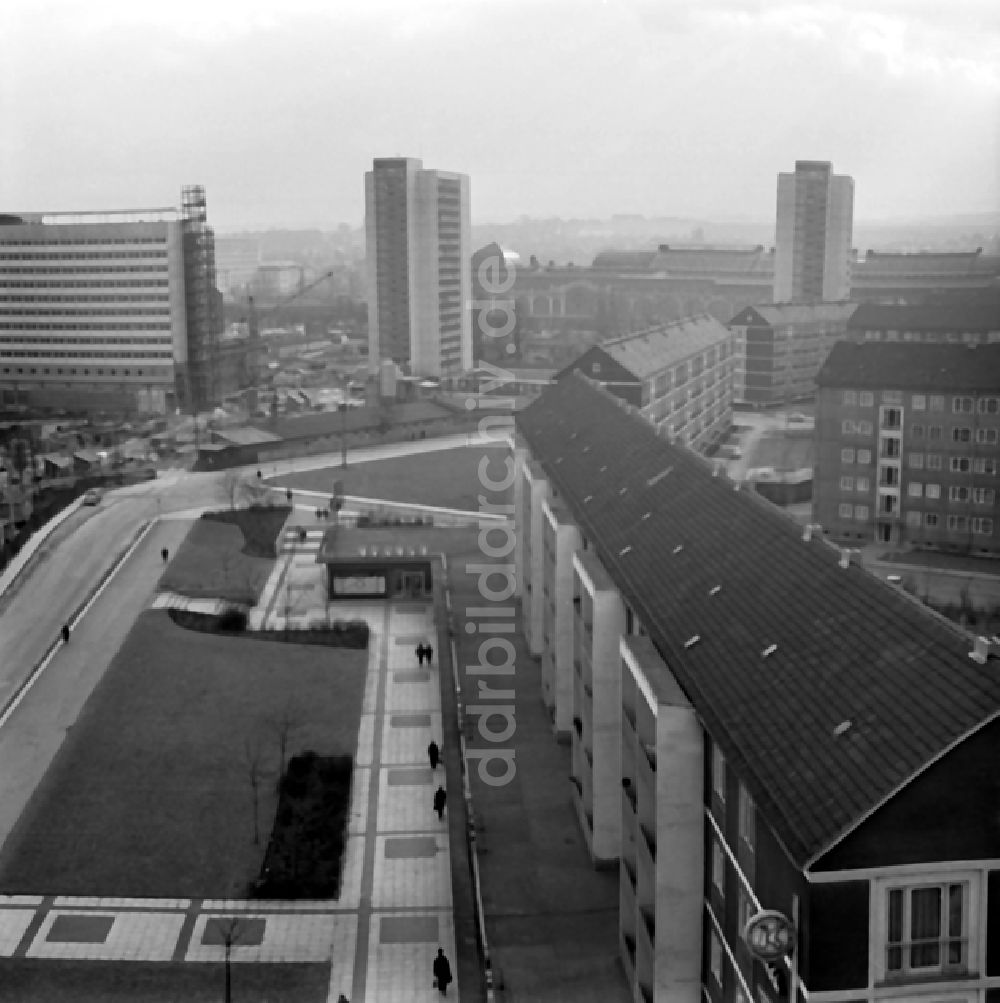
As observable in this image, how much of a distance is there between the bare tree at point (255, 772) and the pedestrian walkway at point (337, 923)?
0.46m

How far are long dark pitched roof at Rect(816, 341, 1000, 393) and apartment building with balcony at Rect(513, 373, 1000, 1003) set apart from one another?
5793 millimetres

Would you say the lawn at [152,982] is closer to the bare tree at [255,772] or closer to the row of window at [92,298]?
the bare tree at [255,772]

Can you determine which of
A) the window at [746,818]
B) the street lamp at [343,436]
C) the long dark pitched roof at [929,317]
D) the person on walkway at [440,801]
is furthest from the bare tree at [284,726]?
the street lamp at [343,436]

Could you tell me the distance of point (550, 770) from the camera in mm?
7820

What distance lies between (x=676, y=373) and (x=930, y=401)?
5.14 meters

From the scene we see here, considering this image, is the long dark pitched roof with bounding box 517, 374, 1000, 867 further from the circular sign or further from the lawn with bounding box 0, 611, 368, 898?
the lawn with bounding box 0, 611, 368, 898

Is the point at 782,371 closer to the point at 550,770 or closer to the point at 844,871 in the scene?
the point at 550,770

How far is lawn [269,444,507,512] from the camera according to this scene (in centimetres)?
1619

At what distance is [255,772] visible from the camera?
24.3 ft

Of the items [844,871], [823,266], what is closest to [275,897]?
[844,871]

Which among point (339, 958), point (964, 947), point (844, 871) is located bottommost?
point (339, 958)

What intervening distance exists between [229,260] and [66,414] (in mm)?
37276

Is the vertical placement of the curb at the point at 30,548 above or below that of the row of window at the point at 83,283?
below

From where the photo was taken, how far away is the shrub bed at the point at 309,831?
637cm
